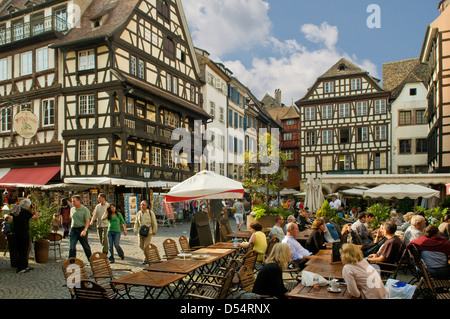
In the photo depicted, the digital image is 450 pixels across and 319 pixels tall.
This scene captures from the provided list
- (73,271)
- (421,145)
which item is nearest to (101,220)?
(73,271)

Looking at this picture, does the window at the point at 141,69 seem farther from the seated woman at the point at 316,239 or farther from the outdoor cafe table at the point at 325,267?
the outdoor cafe table at the point at 325,267

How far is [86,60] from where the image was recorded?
23.9m

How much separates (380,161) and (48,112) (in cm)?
2990

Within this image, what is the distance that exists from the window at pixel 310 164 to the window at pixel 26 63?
2752 centimetres

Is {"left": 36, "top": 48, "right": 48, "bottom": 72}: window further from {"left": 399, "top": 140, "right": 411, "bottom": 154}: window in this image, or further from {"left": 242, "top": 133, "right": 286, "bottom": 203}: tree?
{"left": 399, "top": 140, "right": 411, "bottom": 154}: window

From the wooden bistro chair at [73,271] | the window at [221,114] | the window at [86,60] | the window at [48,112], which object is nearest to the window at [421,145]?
the window at [221,114]

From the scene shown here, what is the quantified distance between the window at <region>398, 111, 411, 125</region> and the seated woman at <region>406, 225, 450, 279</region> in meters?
33.7

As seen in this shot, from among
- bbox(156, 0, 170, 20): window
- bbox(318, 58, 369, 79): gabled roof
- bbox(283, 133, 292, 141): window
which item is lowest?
bbox(283, 133, 292, 141): window

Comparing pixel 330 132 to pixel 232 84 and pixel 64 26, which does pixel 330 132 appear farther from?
pixel 64 26

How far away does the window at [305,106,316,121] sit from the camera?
139 feet

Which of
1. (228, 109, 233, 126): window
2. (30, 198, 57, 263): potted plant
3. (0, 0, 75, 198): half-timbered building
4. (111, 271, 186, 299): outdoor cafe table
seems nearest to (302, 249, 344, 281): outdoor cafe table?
(111, 271, 186, 299): outdoor cafe table

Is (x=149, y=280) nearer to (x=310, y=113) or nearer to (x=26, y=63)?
(x=26, y=63)

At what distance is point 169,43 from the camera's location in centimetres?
2836

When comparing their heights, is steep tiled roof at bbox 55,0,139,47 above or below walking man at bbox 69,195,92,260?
above
